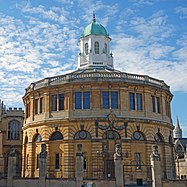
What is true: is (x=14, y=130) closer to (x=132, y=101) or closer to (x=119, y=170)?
(x=132, y=101)

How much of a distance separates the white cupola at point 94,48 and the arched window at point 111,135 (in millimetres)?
15839

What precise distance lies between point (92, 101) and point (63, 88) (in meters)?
4.20

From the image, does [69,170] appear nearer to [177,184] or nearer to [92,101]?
[92,101]

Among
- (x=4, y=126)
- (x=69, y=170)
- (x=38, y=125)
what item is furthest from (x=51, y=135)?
(x=4, y=126)

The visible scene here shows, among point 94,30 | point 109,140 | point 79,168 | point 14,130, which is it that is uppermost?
point 94,30

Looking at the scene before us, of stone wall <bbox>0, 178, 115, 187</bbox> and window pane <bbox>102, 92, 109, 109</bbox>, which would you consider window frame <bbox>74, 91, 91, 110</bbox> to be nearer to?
window pane <bbox>102, 92, 109, 109</bbox>

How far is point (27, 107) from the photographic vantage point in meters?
49.3

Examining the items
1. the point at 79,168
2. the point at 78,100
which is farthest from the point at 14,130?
the point at 79,168

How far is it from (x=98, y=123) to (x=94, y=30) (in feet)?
66.9

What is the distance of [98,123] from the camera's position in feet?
135

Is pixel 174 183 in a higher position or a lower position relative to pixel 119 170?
lower

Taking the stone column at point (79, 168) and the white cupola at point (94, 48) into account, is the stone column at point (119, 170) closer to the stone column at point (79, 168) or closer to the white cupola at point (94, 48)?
the stone column at point (79, 168)

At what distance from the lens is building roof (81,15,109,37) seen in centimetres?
5600

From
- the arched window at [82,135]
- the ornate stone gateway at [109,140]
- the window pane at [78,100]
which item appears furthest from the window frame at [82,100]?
the arched window at [82,135]
